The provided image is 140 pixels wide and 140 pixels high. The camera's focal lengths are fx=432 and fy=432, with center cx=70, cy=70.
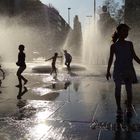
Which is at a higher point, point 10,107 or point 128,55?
point 128,55

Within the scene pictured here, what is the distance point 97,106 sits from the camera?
33.2 ft

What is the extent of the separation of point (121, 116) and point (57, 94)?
438 centimetres

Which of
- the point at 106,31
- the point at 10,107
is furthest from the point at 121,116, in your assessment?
the point at 106,31

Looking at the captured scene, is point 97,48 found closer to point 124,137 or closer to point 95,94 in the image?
point 95,94

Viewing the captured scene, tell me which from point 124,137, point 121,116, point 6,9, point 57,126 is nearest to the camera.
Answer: point 124,137

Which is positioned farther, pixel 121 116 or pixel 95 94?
pixel 95 94

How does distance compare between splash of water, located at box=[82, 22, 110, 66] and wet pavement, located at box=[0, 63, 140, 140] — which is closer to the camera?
wet pavement, located at box=[0, 63, 140, 140]

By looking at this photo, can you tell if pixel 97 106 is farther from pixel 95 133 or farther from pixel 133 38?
pixel 133 38

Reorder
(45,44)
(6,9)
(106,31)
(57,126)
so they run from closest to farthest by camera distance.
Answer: (57,126), (106,31), (45,44), (6,9)

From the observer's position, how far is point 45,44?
84.9 m

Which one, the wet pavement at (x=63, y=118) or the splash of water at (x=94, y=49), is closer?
the wet pavement at (x=63, y=118)

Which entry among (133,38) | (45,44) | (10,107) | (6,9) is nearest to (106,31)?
(133,38)

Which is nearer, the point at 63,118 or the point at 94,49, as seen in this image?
Answer: the point at 63,118

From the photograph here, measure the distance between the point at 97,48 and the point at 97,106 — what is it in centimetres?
3965
